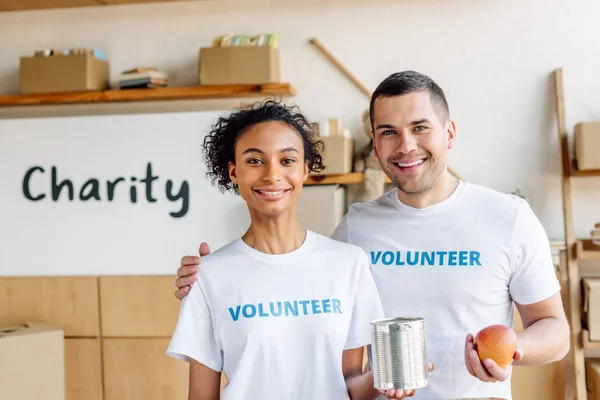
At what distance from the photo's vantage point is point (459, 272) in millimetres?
Answer: 1644

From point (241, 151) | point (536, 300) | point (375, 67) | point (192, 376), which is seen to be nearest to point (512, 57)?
A: point (375, 67)

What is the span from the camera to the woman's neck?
150cm

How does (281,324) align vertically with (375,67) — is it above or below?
below

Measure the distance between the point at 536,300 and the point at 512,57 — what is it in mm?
2070

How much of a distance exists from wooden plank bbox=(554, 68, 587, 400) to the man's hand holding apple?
208cm

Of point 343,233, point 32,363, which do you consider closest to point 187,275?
point 343,233

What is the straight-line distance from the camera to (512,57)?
11.3 ft

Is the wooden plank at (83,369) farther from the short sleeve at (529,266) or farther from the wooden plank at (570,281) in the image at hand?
the short sleeve at (529,266)

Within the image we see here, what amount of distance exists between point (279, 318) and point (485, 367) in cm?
39

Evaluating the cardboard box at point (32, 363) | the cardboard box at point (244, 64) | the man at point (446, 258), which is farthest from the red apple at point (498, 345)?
the cardboard box at point (32, 363)

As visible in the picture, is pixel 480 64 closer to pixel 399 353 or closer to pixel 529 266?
pixel 529 266

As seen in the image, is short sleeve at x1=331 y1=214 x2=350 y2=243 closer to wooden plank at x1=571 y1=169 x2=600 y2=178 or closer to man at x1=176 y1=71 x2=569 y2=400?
man at x1=176 y1=71 x2=569 y2=400

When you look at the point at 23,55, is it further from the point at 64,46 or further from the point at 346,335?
the point at 346,335

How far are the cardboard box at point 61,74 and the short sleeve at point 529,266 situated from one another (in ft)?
8.17
